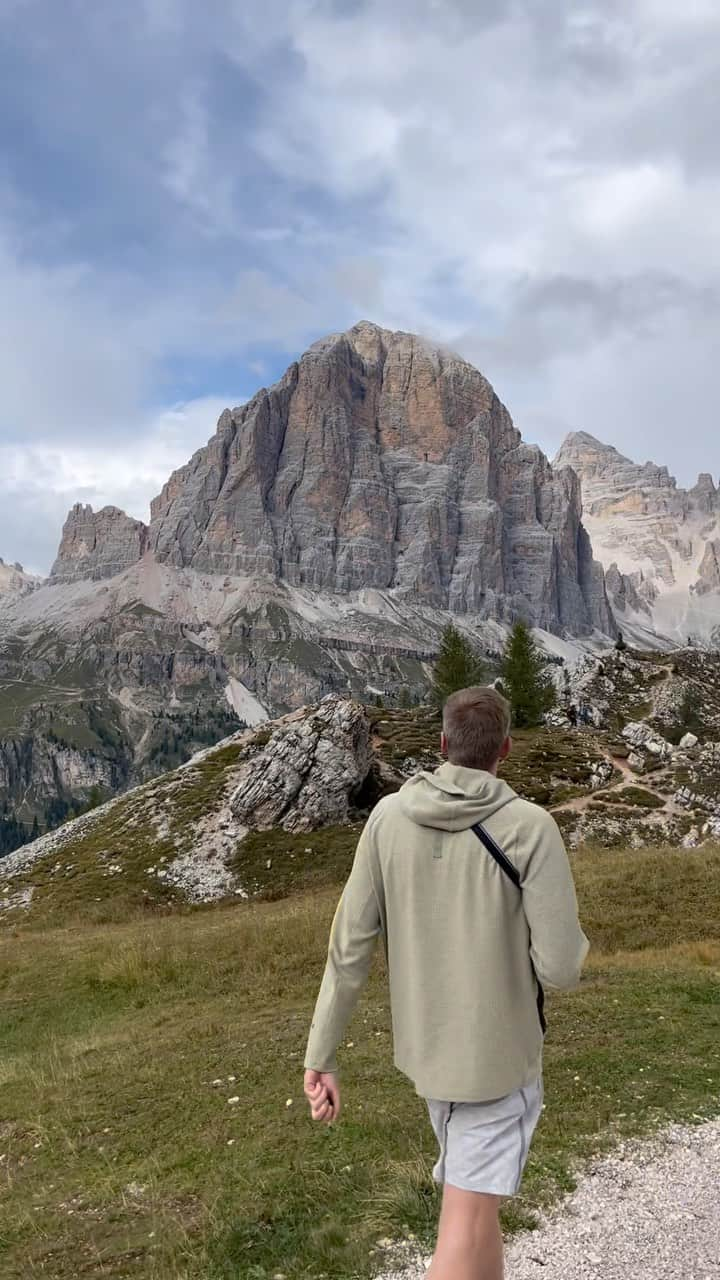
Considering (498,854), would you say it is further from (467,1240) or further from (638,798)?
(638,798)

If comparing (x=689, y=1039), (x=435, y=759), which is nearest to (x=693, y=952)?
(x=689, y=1039)

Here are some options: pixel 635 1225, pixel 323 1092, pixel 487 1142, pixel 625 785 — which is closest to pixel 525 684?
pixel 625 785

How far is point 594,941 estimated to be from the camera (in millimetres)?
19922

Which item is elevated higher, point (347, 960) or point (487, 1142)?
point (347, 960)

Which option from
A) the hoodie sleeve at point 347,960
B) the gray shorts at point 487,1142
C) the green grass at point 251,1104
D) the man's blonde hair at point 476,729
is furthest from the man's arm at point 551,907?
the green grass at point 251,1104

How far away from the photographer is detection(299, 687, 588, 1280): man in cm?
434

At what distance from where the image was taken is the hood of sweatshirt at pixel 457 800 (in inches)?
173

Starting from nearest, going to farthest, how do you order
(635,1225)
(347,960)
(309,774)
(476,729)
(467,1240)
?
(467,1240) < (476,729) < (347,960) < (635,1225) < (309,774)

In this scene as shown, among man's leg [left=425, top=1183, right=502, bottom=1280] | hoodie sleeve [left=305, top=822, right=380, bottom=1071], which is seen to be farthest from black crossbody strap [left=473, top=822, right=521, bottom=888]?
man's leg [left=425, top=1183, right=502, bottom=1280]

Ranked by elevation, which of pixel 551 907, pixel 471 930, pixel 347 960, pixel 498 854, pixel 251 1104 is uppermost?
pixel 498 854

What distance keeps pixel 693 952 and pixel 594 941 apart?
2841 mm

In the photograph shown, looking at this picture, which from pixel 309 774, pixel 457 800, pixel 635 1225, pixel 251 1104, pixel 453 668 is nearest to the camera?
pixel 457 800

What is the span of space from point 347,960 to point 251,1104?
693 centimetres

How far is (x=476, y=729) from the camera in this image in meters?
4.71
